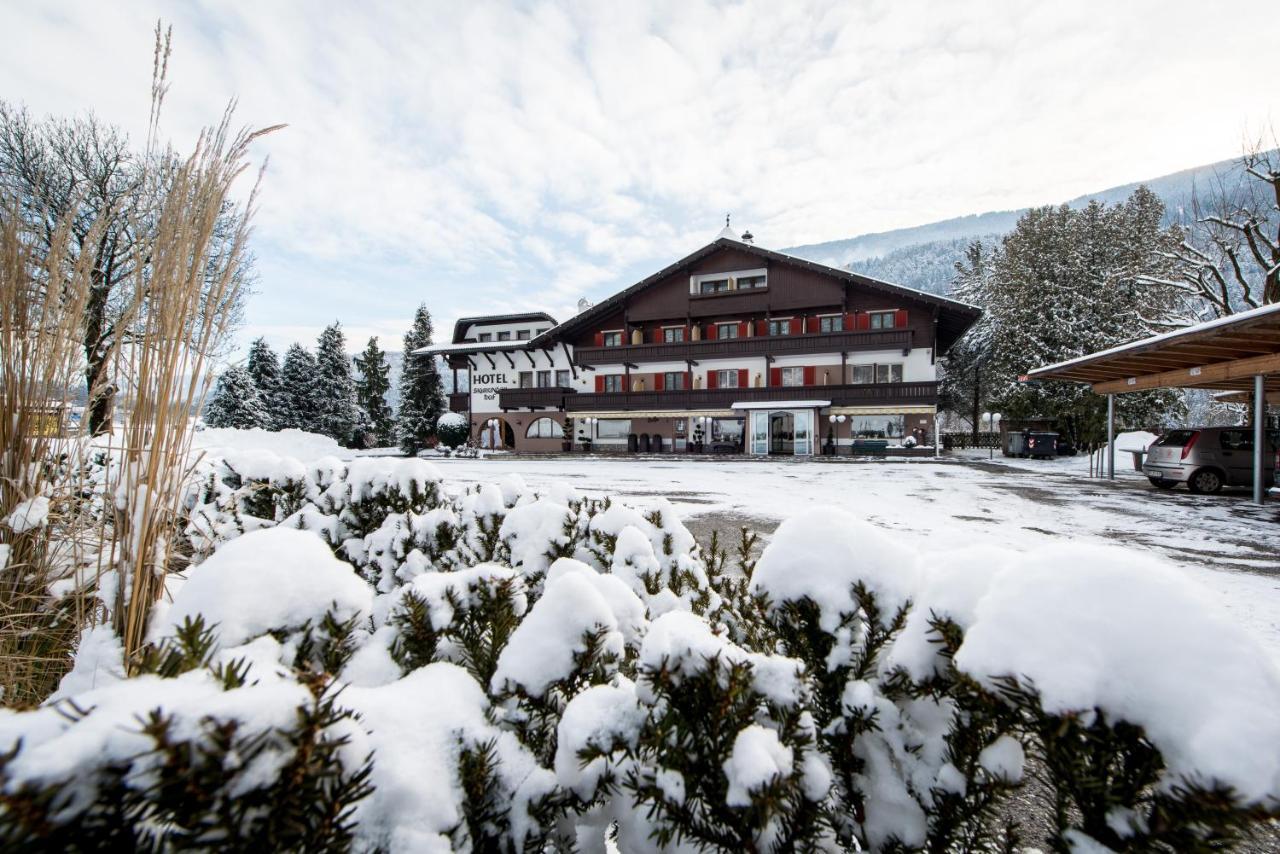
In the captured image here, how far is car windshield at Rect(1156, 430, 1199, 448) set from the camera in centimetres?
1070

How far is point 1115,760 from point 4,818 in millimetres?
1320

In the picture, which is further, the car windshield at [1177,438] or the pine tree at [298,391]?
the pine tree at [298,391]

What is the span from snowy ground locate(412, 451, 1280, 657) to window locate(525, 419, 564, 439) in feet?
57.4

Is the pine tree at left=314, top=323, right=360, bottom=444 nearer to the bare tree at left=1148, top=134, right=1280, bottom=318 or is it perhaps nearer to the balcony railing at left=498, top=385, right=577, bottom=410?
the balcony railing at left=498, top=385, right=577, bottom=410

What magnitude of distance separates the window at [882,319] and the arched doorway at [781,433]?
5.95 meters

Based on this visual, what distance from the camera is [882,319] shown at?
24672mm

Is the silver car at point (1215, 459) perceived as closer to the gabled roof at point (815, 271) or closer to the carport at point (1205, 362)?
the carport at point (1205, 362)

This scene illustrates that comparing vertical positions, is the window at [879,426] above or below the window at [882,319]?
below

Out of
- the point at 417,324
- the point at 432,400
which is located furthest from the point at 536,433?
the point at 417,324

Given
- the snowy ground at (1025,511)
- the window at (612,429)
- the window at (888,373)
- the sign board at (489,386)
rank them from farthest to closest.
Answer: the sign board at (489,386), the window at (612,429), the window at (888,373), the snowy ground at (1025,511)

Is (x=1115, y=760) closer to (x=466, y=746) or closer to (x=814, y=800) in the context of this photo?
(x=814, y=800)

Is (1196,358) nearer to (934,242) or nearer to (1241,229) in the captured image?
(1241,229)

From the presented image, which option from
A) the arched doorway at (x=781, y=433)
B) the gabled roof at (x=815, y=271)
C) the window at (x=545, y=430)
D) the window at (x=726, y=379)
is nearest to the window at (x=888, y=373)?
the gabled roof at (x=815, y=271)

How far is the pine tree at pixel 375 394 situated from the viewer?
39000 millimetres
